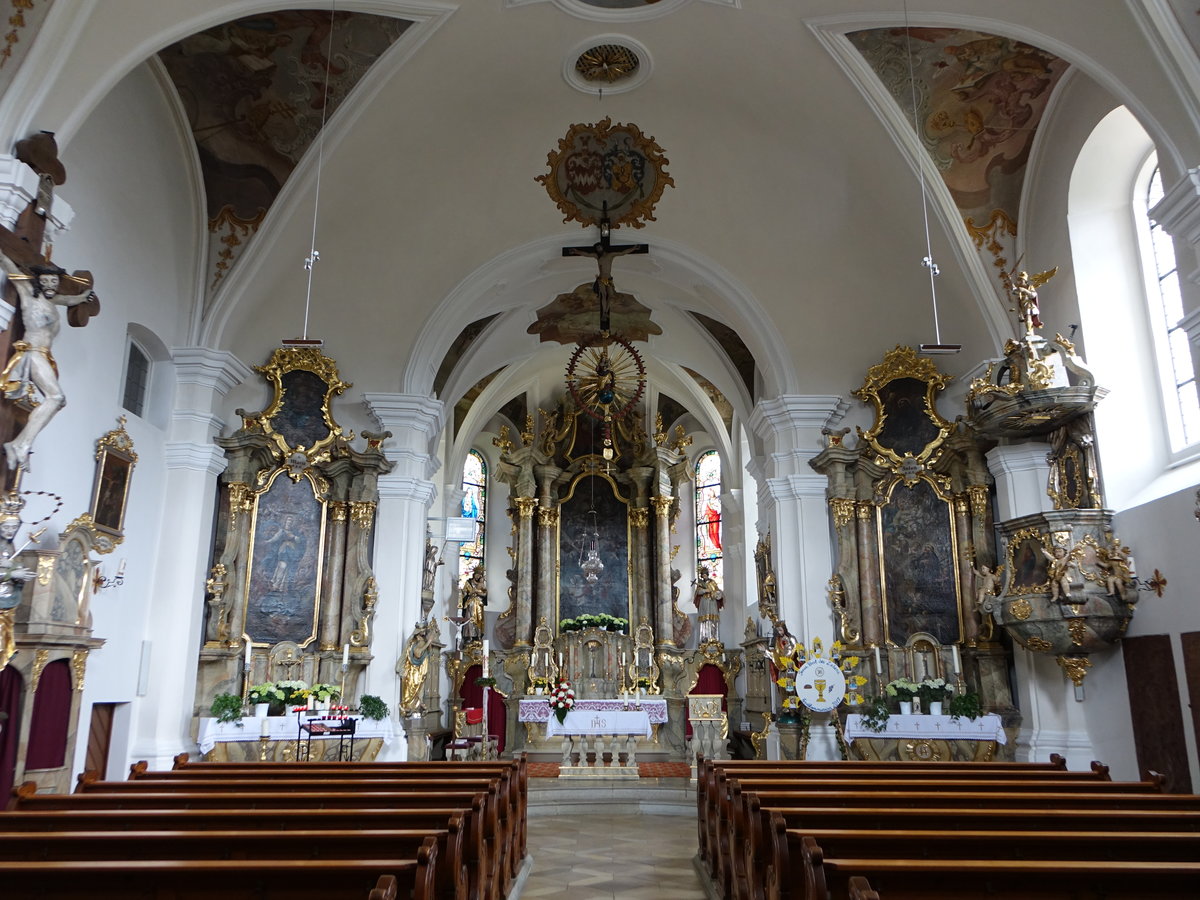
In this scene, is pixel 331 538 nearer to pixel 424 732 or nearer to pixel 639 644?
pixel 424 732

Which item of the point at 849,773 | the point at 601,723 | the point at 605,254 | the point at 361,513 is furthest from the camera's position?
the point at 601,723

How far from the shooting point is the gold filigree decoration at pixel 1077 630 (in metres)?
9.18

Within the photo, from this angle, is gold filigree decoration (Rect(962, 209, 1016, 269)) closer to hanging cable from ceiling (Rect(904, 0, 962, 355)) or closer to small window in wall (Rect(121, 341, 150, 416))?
hanging cable from ceiling (Rect(904, 0, 962, 355))

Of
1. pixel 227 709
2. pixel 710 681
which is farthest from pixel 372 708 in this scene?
pixel 710 681

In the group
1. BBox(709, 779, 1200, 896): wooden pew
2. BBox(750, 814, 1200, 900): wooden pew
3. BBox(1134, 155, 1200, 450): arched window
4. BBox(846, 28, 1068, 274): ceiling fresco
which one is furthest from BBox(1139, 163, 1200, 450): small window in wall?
BBox(750, 814, 1200, 900): wooden pew

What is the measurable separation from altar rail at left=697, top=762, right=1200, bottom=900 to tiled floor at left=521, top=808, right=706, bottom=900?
57cm

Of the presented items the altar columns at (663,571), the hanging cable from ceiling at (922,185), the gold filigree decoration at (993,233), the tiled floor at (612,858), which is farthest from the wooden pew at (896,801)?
the altar columns at (663,571)

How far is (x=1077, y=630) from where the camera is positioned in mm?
9219

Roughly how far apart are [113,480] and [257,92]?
4689 millimetres

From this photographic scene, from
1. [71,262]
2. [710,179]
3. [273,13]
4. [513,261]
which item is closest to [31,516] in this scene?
[71,262]

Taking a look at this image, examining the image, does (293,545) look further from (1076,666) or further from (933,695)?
(1076,666)

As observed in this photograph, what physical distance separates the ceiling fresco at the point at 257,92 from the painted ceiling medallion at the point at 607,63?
2230 millimetres

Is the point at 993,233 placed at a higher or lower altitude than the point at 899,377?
higher

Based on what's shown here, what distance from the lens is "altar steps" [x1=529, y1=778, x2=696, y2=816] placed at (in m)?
12.0
